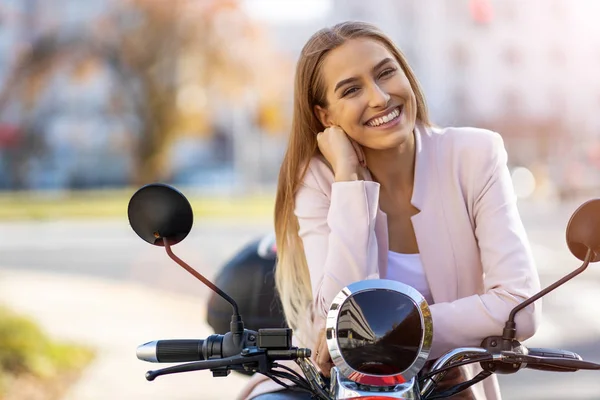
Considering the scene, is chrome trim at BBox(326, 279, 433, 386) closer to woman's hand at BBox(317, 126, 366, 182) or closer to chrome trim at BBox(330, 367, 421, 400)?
chrome trim at BBox(330, 367, 421, 400)

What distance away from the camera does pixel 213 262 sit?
1357 cm

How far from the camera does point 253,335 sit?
1884mm

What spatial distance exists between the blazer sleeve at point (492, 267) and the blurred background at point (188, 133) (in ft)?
2.48

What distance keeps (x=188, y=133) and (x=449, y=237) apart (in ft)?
97.5

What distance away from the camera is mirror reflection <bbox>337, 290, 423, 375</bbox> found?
5.07 ft

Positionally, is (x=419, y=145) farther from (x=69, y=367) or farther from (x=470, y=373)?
(x=69, y=367)

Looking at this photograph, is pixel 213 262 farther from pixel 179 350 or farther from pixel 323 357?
pixel 179 350

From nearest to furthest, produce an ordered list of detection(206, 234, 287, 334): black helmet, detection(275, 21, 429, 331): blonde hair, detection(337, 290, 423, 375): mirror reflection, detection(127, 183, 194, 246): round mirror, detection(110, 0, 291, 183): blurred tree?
detection(337, 290, 423, 375): mirror reflection < detection(127, 183, 194, 246): round mirror < detection(275, 21, 429, 331): blonde hair < detection(206, 234, 287, 334): black helmet < detection(110, 0, 291, 183): blurred tree

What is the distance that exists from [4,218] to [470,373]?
21.6m

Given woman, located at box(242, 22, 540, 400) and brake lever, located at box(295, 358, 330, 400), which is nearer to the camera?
brake lever, located at box(295, 358, 330, 400)

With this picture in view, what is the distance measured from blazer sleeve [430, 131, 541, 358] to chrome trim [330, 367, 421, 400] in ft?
1.81

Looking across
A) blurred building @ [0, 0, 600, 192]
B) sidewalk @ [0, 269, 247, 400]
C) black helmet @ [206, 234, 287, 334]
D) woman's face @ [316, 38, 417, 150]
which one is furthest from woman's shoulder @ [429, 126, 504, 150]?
blurred building @ [0, 0, 600, 192]

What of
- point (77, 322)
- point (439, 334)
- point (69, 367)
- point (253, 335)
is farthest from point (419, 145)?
point (77, 322)

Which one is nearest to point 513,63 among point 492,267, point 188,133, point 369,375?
point 188,133
